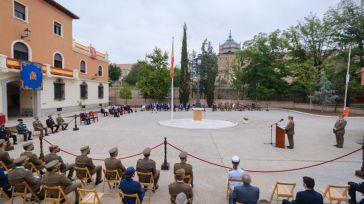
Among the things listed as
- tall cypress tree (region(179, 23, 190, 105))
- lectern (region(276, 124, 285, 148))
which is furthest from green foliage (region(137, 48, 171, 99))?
lectern (region(276, 124, 285, 148))

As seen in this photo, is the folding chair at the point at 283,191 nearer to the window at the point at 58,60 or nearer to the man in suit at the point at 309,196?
the man in suit at the point at 309,196

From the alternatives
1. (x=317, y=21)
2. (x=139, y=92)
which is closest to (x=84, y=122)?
(x=139, y=92)

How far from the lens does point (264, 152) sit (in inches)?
404

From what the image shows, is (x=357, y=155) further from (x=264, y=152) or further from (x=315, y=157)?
(x=264, y=152)

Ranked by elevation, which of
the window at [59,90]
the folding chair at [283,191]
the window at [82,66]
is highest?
the window at [82,66]

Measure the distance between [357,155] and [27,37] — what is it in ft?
89.1

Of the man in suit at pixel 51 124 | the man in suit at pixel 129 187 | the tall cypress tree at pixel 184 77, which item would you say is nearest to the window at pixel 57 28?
the man in suit at pixel 51 124

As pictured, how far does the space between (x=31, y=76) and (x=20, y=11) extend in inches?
261

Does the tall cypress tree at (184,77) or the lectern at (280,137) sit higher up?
the tall cypress tree at (184,77)

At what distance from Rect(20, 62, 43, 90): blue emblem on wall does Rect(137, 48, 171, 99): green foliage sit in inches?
709

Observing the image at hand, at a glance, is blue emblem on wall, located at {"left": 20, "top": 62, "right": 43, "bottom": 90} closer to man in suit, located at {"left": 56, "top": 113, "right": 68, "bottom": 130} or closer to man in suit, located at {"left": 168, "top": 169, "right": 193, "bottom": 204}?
man in suit, located at {"left": 56, "top": 113, "right": 68, "bottom": 130}

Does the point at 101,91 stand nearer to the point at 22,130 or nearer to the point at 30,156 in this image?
the point at 22,130

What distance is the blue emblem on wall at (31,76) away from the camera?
19.0 meters

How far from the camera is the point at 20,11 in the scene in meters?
20.7
